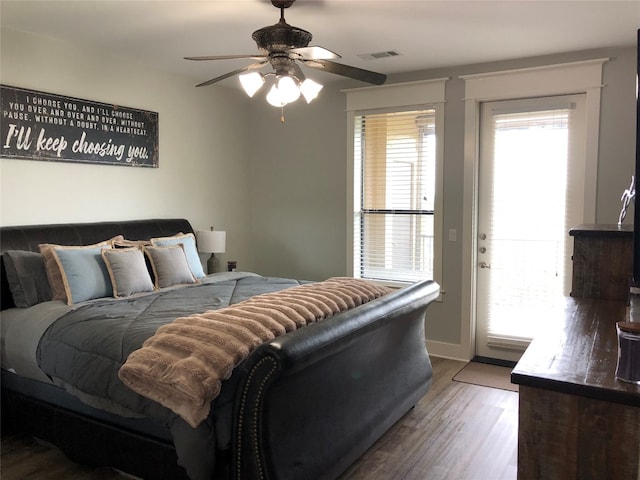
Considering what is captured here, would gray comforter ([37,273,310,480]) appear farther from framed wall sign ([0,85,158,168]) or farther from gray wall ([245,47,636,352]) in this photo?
gray wall ([245,47,636,352])

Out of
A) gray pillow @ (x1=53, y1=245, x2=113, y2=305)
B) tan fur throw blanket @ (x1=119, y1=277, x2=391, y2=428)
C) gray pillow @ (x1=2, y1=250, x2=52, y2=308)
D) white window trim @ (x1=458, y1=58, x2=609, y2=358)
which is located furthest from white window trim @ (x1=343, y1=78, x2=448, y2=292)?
gray pillow @ (x1=2, y1=250, x2=52, y2=308)

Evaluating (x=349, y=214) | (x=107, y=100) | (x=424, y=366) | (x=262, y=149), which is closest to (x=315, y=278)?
(x=349, y=214)

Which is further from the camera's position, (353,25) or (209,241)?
(209,241)

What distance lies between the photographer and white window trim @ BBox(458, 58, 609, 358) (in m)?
3.89

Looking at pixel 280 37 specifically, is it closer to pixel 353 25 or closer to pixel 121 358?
pixel 353 25

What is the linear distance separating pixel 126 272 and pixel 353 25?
211cm

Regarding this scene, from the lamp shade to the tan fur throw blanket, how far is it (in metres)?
2.16

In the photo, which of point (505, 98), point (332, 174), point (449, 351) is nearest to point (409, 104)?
point (505, 98)

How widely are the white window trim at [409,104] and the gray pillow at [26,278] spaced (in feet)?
8.66

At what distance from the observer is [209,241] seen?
4.69 m

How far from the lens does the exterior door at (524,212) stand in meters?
4.07

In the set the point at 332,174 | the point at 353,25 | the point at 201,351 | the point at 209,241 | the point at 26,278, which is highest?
the point at 353,25

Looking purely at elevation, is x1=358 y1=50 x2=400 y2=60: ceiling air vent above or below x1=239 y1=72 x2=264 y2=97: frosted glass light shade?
above

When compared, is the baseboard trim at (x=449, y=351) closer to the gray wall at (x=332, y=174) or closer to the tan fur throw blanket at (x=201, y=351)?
the gray wall at (x=332, y=174)
